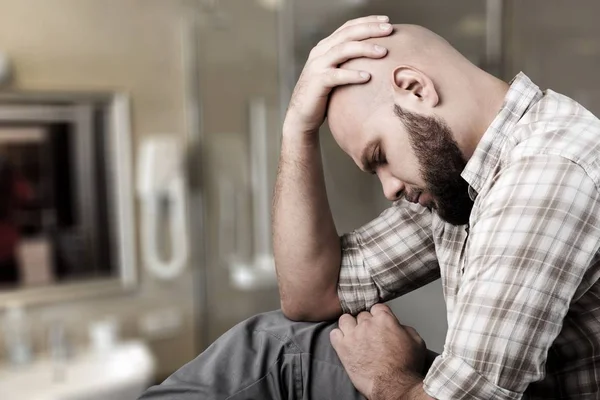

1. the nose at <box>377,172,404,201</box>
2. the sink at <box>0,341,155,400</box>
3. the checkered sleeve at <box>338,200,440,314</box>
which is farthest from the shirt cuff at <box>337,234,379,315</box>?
the sink at <box>0,341,155,400</box>

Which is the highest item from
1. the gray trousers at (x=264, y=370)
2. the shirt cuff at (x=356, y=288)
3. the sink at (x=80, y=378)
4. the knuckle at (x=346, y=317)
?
the shirt cuff at (x=356, y=288)

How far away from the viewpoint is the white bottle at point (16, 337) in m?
1.71

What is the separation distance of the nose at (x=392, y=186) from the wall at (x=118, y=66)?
1258mm

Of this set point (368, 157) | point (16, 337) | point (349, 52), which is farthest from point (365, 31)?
point (16, 337)

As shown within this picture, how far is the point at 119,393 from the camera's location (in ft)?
5.57

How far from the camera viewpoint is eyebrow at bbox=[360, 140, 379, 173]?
68 centimetres

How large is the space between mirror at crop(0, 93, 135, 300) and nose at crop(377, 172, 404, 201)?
4.39 feet

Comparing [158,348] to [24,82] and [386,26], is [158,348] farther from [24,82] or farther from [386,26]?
[386,26]

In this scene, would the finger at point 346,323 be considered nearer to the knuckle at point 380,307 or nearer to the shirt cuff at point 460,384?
the knuckle at point 380,307

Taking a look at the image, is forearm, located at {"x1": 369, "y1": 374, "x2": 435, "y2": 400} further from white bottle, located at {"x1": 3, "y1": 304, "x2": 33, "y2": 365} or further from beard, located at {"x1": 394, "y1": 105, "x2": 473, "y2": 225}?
white bottle, located at {"x1": 3, "y1": 304, "x2": 33, "y2": 365}

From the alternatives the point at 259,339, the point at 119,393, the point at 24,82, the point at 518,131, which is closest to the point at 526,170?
the point at 518,131

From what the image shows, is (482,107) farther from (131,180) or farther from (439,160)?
Answer: (131,180)

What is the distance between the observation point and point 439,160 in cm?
67

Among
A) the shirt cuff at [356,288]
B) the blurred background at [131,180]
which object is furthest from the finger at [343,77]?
the blurred background at [131,180]
